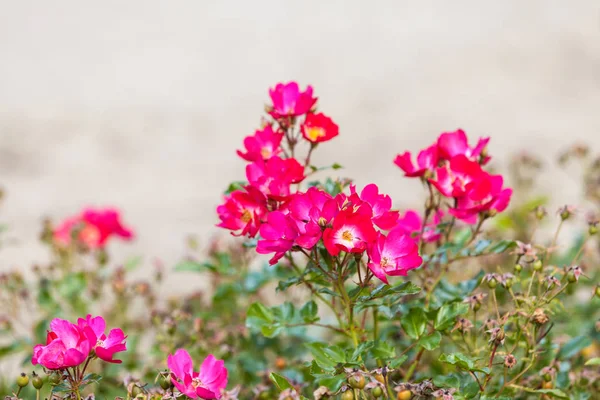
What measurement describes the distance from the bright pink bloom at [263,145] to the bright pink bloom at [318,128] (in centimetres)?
6

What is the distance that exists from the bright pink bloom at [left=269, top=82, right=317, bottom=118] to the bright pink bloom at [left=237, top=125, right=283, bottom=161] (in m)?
0.06

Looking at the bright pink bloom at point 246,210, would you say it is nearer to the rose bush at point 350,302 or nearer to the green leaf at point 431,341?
the rose bush at point 350,302

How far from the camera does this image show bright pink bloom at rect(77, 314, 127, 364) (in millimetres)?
1268

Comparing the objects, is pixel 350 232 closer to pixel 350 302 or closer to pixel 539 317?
pixel 350 302

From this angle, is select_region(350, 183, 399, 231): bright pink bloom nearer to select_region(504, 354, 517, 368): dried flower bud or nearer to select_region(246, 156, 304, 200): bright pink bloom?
select_region(246, 156, 304, 200): bright pink bloom

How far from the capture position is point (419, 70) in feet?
21.9

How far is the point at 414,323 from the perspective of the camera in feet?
5.00

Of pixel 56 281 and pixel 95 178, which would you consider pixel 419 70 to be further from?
pixel 56 281

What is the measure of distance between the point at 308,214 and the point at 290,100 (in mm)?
378

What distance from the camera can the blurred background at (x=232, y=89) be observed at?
207 inches

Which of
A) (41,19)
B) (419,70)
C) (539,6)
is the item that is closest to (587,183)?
(419,70)

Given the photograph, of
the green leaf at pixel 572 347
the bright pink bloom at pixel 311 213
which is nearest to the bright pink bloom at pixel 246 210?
the bright pink bloom at pixel 311 213

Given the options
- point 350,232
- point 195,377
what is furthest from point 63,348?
point 350,232

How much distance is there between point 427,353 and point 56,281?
4.24ft
